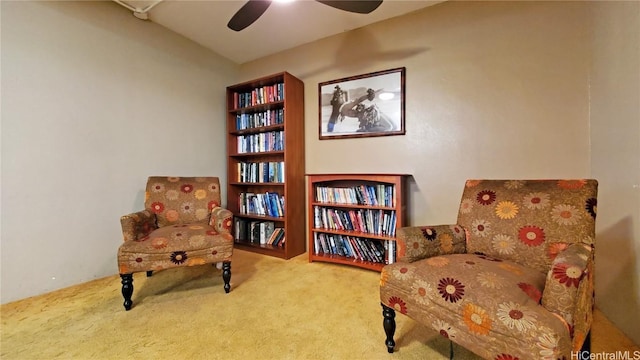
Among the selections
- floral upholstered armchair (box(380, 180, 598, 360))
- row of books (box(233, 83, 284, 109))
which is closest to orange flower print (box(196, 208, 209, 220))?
Result: row of books (box(233, 83, 284, 109))

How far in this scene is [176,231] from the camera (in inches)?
69.4

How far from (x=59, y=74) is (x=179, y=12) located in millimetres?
1047

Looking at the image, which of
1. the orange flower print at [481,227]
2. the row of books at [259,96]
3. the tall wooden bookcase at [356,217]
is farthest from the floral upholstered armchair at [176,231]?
the orange flower print at [481,227]

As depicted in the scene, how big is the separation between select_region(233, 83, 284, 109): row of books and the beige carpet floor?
180 cm

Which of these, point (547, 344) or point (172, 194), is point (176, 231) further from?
point (547, 344)

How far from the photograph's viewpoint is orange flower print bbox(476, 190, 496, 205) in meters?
1.38

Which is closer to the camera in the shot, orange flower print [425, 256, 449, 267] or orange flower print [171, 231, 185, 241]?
orange flower print [425, 256, 449, 267]

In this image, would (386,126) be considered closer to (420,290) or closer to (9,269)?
Answer: (420,290)

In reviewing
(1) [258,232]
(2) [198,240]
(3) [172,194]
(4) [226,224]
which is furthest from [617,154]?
(3) [172,194]

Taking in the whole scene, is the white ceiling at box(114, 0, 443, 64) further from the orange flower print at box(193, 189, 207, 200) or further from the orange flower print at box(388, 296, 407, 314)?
the orange flower print at box(388, 296, 407, 314)

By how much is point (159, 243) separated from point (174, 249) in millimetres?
100

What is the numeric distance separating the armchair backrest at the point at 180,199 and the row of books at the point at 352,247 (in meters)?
1.01

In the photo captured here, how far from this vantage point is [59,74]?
1850 mm

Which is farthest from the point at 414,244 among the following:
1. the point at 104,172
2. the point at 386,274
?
the point at 104,172
